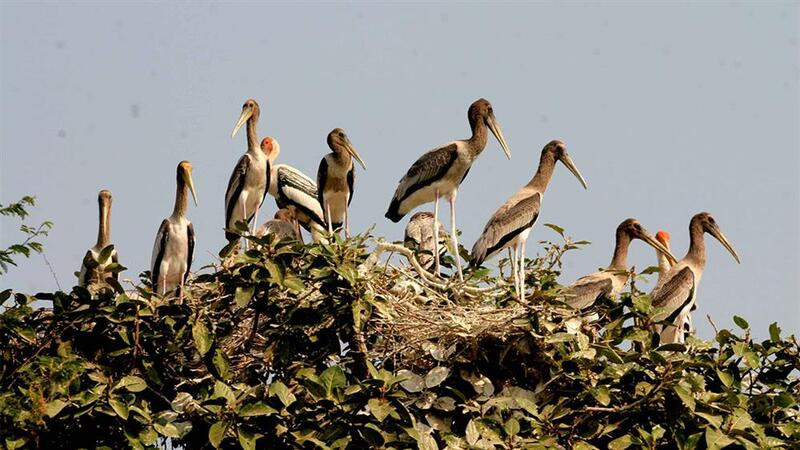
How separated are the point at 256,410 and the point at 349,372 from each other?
65cm

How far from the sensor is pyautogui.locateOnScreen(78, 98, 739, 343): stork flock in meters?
10.0

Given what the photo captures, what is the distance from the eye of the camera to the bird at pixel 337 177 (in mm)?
12133

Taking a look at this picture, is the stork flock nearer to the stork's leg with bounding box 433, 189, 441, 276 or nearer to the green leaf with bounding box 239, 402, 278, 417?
the stork's leg with bounding box 433, 189, 441, 276

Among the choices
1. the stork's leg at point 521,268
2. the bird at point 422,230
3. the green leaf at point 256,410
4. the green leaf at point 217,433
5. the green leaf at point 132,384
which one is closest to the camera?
the green leaf at point 217,433

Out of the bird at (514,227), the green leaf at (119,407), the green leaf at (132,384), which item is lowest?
the green leaf at (119,407)

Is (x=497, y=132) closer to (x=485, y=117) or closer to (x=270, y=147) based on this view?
(x=485, y=117)

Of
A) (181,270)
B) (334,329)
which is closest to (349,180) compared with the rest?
(181,270)

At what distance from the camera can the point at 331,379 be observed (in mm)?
7637

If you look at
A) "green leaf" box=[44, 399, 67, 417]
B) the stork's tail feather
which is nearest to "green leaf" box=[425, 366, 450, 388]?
"green leaf" box=[44, 399, 67, 417]

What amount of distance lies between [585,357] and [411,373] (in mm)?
905

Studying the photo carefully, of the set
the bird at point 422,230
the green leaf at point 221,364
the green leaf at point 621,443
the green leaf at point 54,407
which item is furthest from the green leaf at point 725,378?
the bird at point 422,230

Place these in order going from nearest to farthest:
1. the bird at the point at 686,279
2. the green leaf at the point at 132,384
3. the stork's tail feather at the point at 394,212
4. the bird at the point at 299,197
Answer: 1. the green leaf at the point at 132,384
2. the bird at the point at 686,279
3. the stork's tail feather at the point at 394,212
4. the bird at the point at 299,197

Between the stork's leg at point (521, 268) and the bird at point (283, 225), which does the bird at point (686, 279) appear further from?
the bird at point (283, 225)

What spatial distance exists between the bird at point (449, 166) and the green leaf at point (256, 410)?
3439mm
